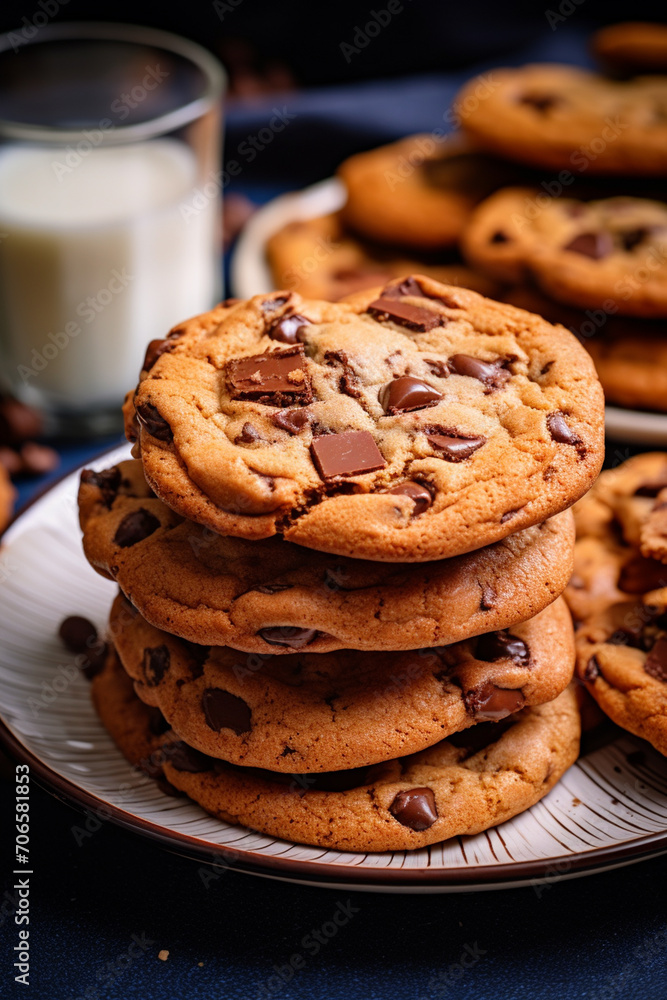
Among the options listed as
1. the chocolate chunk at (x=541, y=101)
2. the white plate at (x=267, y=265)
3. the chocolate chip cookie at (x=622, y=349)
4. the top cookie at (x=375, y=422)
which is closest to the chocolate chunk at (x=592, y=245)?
the chocolate chip cookie at (x=622, y=349)

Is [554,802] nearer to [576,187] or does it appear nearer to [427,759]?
[427,759]

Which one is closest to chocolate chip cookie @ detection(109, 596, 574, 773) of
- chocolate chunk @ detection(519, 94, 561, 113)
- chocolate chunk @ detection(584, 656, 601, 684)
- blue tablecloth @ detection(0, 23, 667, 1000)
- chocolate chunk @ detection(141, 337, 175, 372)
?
chocolate chunk @ detection(584, 656, 601, 684)

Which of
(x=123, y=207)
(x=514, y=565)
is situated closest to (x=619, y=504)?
(x=514, y=565)

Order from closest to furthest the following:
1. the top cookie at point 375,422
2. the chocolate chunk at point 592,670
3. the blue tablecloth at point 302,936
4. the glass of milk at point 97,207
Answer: the top cookie at point 375,422
the blue tablecloth at point 302,936
the chocolate chunk at point 592,670
the glass of milk at point 97,207

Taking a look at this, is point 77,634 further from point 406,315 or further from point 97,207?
point 97,207

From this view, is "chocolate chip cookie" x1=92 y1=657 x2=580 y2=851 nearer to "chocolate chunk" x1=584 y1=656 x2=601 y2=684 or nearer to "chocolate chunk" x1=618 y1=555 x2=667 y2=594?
"chocolate chunk" x1=584 y1=656 x2=601 y2=684

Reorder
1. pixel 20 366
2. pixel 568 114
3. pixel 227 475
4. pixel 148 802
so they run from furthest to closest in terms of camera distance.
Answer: pixel 20 366 → pixel 568 114 → pixel 148 802 → pixel 227 475

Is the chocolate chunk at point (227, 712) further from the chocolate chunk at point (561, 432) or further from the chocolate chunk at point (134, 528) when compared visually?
the chocolate chunk at point (561, 432)
